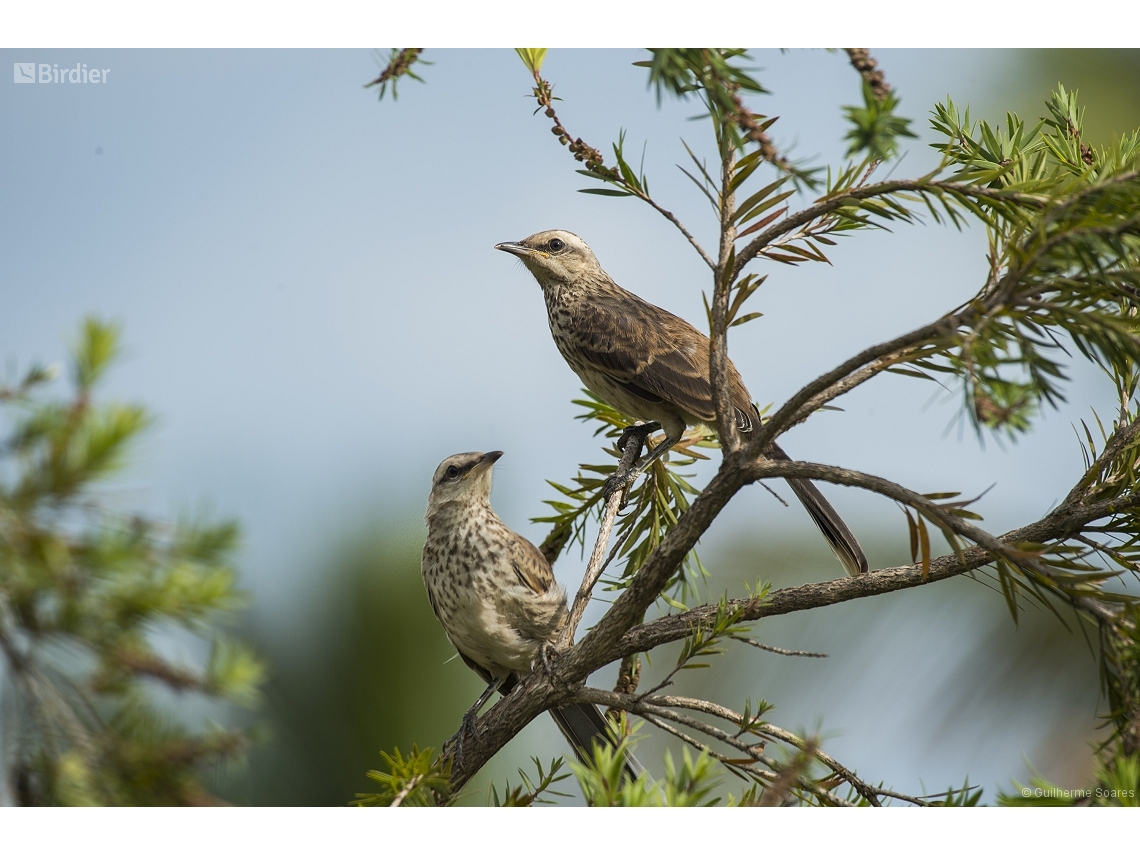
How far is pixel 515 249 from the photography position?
4.00 m

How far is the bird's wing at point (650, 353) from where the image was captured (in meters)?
3.34

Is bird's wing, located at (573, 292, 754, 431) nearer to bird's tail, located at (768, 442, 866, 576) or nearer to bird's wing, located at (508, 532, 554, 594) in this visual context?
bird's tail, located at (768, 442, 866, 576)

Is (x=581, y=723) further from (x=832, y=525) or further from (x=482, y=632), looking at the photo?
(x=832, y=525)

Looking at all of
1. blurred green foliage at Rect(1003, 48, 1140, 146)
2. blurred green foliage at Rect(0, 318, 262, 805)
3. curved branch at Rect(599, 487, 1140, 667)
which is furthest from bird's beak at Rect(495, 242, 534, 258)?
blurred green foliage at Rect(1003, 48, 1140, 146)

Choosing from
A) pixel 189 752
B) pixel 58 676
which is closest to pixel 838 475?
pixel 189 752

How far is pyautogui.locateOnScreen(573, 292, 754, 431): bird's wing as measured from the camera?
11.0 ft

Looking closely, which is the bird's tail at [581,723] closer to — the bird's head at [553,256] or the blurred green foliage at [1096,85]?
the bird's head at [553,256]

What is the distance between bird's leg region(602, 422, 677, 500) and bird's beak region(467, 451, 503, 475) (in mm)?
470

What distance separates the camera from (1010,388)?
5.02 ft

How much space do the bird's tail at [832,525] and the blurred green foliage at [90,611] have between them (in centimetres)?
232

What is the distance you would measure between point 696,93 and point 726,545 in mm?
4259

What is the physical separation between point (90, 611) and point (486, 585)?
88.0 inches

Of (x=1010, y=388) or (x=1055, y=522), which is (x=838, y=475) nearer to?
(x=1010, y=388)

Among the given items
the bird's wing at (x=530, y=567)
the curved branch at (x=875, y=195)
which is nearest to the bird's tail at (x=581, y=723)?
the bird's wing at (x=530, y=567)
